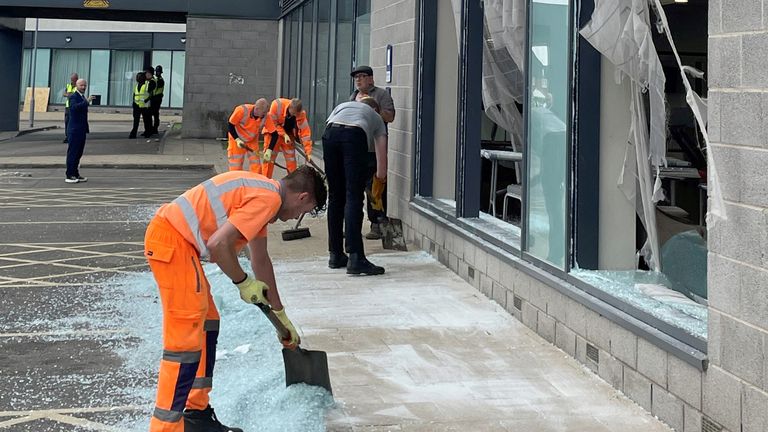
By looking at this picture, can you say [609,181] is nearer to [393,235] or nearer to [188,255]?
[188,255]

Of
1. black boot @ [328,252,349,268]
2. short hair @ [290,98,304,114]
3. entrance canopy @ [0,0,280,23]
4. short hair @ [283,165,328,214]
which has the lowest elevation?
black boot @ [328,252,349,268]

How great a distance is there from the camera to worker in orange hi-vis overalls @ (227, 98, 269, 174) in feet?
38.4

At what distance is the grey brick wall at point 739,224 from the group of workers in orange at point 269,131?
765cm

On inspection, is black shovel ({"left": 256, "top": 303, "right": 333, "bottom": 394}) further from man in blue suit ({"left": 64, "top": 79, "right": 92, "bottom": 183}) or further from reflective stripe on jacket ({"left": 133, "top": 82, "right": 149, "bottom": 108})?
reflective stripe on jacket ({"left": 133, "top": 82, "right": 149, "bottom": 108})

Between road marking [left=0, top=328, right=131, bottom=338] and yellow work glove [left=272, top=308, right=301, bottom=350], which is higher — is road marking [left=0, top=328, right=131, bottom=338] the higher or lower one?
the lower one

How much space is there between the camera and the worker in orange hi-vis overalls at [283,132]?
37.5 feet

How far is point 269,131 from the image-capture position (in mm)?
11562

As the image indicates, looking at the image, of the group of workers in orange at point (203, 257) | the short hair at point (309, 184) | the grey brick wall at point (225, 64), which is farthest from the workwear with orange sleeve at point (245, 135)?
the grey brick wall at point (225, 64)

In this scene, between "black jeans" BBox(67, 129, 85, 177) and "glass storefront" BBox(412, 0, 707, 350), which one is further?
"black jeans" BBox(67, 129, 85, 177)

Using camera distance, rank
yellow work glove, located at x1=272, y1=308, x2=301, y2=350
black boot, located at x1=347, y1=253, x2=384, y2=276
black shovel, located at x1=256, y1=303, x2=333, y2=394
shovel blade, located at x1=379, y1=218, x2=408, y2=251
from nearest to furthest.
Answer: yellow work glove, located at x1=272, y1=308, x2=301, y2=350 → black shovel, located at x1=256, y1=303, x2=333, y2=394 → black boot, located at x1=347, y1=253, x2=384, y2=276 → shovel blade, located at x1=379, y1=218, x2=408, y2=251

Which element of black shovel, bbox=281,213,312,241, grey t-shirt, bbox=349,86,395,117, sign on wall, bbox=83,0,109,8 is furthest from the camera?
sign on wall, bbox=83,0,109,8

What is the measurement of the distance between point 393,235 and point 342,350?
3747 mm

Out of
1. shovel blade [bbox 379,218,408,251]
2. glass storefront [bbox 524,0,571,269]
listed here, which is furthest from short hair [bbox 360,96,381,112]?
glass storefront [bbox 524,0,571,269]

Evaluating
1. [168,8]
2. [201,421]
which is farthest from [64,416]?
[168,8]
